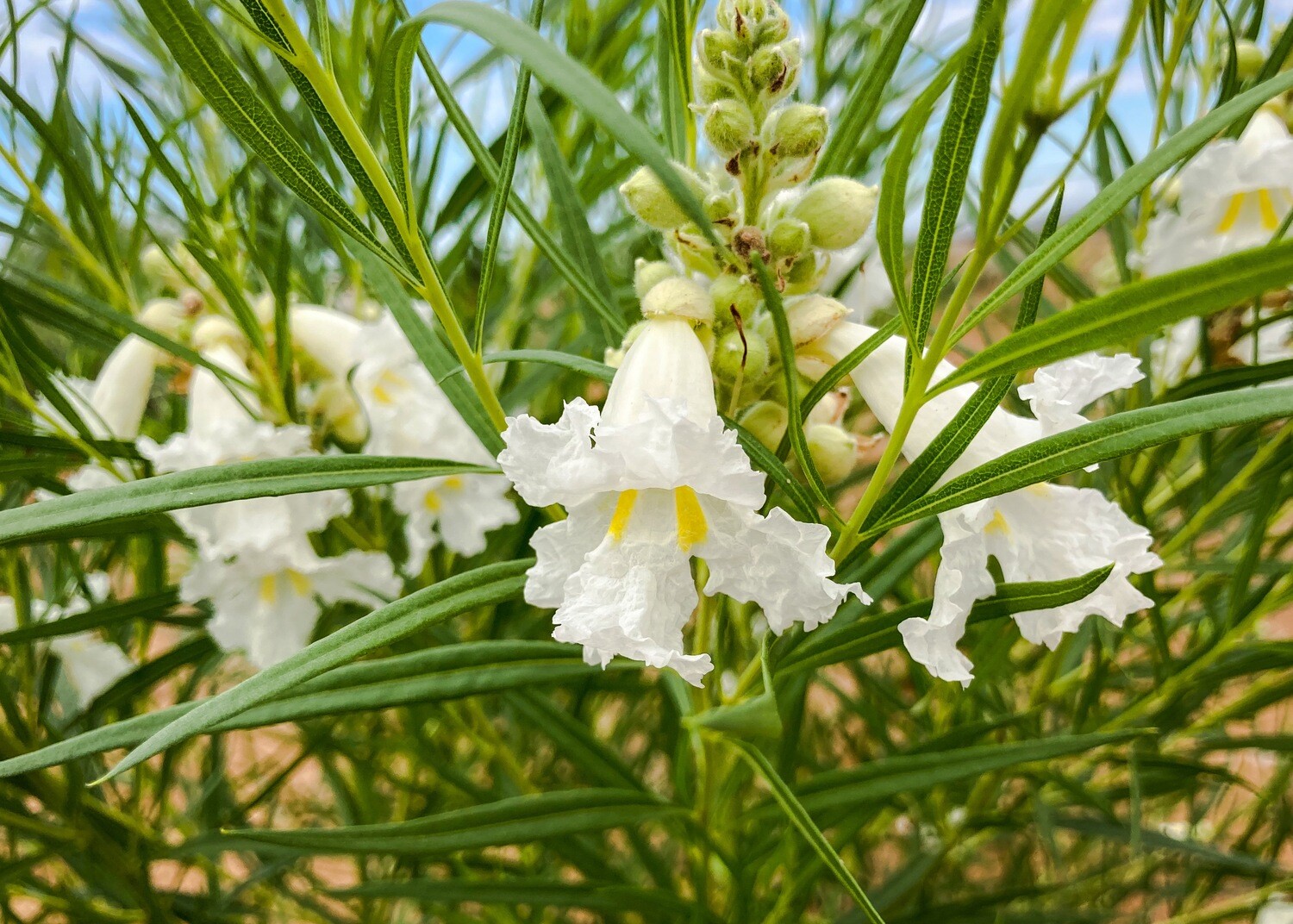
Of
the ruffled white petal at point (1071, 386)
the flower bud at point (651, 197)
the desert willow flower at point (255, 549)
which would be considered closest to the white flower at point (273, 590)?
the desert willow flower at point (255, 549)

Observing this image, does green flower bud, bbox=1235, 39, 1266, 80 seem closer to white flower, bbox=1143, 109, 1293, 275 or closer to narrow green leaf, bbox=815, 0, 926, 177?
white flower, bbox=1143, 109, 1293, 275

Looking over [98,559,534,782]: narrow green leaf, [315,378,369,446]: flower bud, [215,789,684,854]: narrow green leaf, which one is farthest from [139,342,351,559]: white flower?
[98,559,534,782]: narrow green leaf

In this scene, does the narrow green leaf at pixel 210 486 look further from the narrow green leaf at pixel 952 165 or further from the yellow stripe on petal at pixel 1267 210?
the yellow stripe on petal at pixel 1267 210

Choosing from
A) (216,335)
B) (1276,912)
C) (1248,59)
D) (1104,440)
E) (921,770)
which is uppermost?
(1248,59)

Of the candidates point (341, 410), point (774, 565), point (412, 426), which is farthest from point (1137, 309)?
point (341, 410)

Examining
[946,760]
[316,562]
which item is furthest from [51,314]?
[946,760]

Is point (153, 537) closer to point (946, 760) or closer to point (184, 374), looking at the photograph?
point (184, 374)

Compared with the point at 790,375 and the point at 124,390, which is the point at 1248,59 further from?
the point at 124,390
